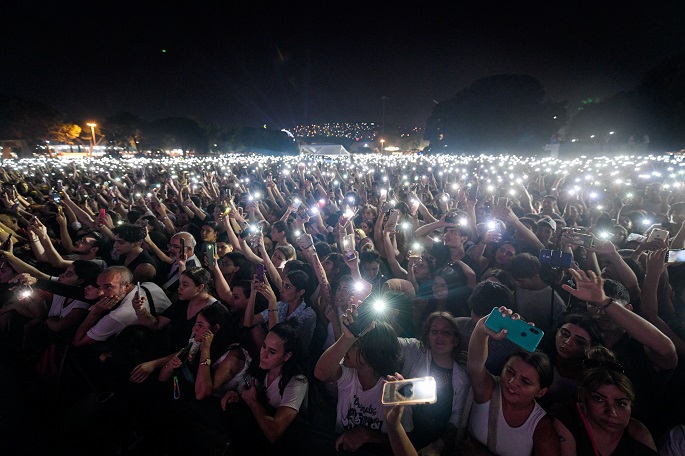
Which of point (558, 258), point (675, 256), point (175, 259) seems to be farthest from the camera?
point (175, 259)

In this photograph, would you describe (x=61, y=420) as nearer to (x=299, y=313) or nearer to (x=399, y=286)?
(x=299, y=313)

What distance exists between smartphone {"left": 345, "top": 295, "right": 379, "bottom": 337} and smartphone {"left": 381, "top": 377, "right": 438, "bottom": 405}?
0.42 metres

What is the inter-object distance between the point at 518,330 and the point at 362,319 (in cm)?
91

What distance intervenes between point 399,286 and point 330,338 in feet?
3.38

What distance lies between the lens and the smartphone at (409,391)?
176 cm

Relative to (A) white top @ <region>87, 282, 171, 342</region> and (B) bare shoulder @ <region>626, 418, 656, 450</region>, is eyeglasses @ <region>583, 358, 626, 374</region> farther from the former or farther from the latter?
(A) white top @ <region>87, 282, 171, 342</region>

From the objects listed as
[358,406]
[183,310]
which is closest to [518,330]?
[358,406]

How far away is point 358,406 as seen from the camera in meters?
2.63

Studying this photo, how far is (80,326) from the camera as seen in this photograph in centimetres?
371

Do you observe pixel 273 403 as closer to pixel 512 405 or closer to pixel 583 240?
pixel 512 405

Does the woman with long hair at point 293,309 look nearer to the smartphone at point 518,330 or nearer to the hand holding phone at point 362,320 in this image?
the hand holding phone at point 362,320

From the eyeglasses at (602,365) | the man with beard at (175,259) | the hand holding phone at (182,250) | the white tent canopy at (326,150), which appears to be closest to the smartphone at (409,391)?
the eyeglasses at (602,365)

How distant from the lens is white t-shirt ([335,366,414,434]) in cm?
257

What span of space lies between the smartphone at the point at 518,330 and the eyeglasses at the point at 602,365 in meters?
1.01
